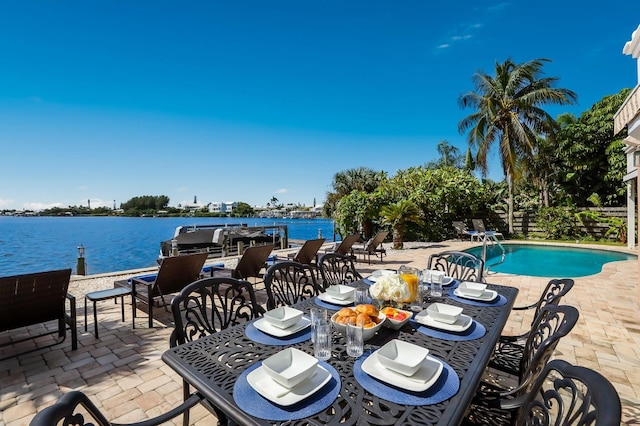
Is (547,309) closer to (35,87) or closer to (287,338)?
(287,338)

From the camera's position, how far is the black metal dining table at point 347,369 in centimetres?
106

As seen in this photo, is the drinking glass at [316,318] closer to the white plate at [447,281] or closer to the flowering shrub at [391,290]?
the flowering shrub at [391,290]

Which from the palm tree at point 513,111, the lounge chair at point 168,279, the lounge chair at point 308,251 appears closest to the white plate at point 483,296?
the lounge chair at point 168,279

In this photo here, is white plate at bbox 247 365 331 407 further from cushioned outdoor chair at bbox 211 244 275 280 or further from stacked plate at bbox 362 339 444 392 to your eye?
cushioned outdoor chair at bbox 211 244 275 280

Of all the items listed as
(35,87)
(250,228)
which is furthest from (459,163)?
(35,87)

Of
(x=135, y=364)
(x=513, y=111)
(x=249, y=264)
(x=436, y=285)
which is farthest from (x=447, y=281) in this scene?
(x=513, y=111)

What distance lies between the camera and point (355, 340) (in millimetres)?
1489

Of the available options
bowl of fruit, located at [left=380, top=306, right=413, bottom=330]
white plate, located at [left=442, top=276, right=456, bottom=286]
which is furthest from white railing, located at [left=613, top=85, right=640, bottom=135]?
bowl of fruit, located at [left=380, top=306, right=413, bottom=330]

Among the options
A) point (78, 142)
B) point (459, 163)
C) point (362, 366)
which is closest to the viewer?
point (362, 366)

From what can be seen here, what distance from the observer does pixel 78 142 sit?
23062 mm

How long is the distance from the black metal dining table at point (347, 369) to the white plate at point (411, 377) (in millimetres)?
78

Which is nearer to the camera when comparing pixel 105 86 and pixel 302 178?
pixel 105 86

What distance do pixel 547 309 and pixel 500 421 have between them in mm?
680

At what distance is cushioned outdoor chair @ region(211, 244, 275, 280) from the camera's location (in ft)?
16.2
